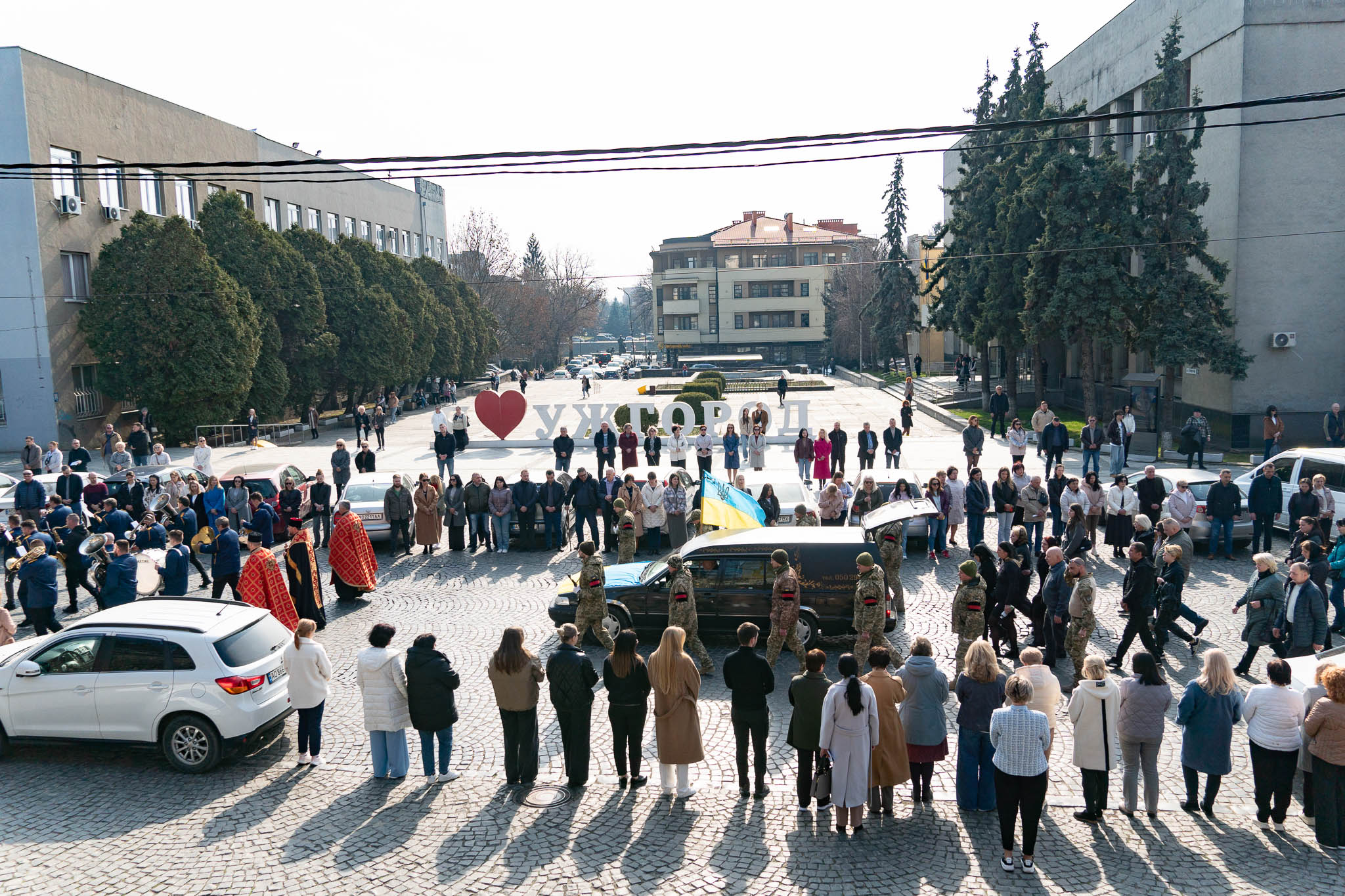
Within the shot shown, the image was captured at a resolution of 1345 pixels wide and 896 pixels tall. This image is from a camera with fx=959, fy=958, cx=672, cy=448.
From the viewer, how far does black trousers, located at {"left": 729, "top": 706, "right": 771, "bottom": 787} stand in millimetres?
7855

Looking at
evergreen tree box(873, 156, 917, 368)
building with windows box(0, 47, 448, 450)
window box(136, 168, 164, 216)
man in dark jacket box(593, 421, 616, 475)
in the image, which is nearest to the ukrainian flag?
man in dark jacket box(593, 421, 616, 475)

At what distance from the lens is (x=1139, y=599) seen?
10727 millimetres

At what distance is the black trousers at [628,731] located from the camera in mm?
8148

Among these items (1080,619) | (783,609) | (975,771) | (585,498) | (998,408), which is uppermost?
(998,408)

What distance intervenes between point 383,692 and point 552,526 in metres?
9.34

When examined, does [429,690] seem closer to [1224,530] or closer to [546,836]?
[546,836]

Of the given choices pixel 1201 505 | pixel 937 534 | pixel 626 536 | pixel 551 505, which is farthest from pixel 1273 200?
pixel 626 536

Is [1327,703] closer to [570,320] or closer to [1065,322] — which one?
[1065,322]

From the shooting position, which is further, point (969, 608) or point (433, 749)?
point (969, 608)

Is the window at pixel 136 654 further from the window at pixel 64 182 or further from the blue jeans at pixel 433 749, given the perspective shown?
the window at pixel 64 182

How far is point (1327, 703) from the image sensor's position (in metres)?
7.17

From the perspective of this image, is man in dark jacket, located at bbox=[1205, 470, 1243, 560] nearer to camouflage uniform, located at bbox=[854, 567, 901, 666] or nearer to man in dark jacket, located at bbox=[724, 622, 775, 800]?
camouflage uniform, located at bbox=[854, 567, 901, 666]

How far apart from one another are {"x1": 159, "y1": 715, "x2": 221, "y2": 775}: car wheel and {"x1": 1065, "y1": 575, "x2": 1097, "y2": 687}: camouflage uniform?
8.51 meters

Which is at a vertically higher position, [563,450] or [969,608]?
[563,450]
